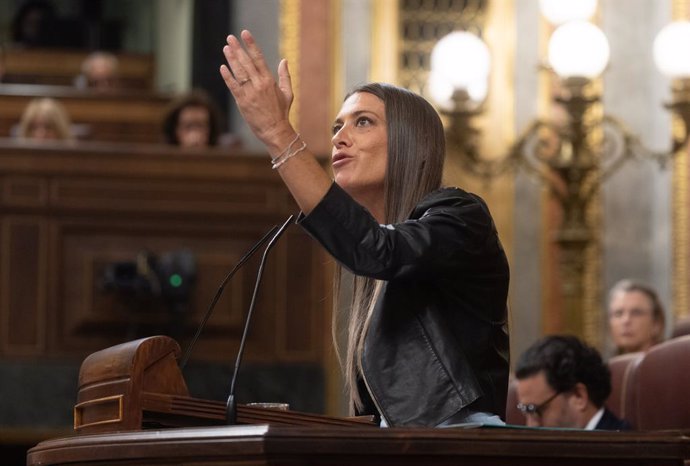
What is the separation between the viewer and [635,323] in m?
6.28

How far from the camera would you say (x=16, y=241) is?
25.3 ft

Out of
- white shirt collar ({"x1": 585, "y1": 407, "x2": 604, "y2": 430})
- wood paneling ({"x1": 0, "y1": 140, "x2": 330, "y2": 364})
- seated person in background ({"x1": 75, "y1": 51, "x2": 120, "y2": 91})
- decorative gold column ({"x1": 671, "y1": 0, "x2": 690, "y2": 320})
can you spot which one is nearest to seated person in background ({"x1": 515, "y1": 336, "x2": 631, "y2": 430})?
white shirt collar ({"x1": 585, "y1": 407, "x2": 604, "y2": 430})

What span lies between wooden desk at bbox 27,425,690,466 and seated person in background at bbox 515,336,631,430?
2.12 m

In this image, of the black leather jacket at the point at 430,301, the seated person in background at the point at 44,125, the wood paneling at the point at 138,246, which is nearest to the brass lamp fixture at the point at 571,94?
the wood paneling at the point at 138,246

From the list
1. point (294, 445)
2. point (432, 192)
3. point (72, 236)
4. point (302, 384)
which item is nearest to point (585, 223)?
point (302, 384)

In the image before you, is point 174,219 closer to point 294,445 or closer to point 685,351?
point 685,351

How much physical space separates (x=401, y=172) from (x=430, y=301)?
12.1 inches

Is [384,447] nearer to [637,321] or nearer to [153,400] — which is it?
[153,400]

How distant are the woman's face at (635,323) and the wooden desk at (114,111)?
4.27 meters

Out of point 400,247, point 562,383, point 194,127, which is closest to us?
point 400,247

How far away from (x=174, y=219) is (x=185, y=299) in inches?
20.1

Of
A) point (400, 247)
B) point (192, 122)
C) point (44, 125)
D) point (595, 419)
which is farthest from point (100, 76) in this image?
point (400, 247)

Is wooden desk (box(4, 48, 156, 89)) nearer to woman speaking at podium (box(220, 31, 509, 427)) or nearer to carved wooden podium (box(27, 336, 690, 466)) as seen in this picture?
woman speaking at podium (box(220, 31, 509, 427))

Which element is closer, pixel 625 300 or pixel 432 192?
pixel 432 192
